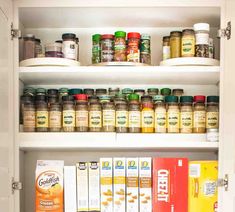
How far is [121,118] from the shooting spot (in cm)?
177

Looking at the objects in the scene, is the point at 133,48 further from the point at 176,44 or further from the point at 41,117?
the point at 41,117

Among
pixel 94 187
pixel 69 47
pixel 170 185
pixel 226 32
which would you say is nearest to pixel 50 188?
pixel 94 187

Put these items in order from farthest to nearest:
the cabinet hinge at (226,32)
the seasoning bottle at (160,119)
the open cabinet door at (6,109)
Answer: the seasoning bottle at (160,119)
the cabinet hinge at (226,32)
the open cabinet door at (6,109)

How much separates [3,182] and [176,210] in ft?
2.39

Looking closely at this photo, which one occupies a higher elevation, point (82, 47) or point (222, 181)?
point (82, 47)

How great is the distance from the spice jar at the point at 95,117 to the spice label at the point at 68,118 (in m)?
0.08

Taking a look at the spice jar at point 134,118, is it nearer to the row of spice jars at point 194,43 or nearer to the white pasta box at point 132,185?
the white pasta box at point 132,185

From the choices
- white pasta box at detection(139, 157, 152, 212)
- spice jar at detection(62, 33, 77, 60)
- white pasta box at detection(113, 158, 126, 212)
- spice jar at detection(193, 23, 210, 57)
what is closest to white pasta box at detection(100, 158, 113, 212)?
white pasta box at detection(113, 158, 126, 212)

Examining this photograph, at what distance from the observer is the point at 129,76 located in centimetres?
182

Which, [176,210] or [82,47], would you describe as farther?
[82,47]

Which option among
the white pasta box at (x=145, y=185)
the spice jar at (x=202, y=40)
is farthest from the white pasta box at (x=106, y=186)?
the spice jar at (x=202, y=40)

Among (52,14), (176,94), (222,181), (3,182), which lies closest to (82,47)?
(52,14)

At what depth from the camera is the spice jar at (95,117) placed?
5.79ft

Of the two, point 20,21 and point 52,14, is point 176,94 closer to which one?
point 52,14
